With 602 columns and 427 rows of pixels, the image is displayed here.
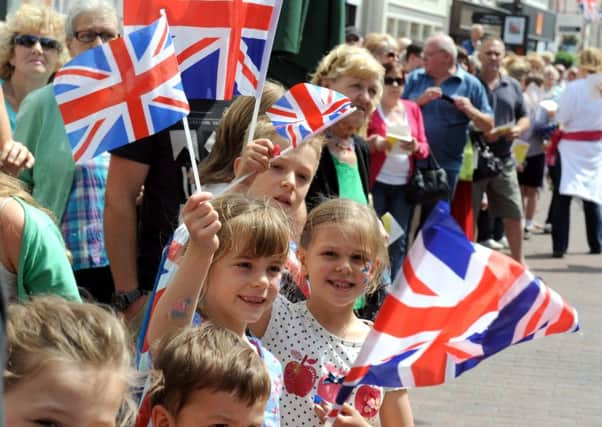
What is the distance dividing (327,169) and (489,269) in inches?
101

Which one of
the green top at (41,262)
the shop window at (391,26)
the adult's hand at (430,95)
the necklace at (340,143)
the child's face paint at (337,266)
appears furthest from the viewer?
the shop window at (391,26)

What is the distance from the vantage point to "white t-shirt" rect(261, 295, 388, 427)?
3711 mm

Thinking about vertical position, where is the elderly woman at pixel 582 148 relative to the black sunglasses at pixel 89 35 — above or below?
below

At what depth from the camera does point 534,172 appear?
48.6ft

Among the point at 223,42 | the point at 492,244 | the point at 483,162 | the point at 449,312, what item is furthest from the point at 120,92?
the point at 492,244

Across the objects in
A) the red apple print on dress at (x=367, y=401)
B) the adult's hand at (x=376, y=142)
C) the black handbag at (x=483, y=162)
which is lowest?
the black handbag at (x=483, y=162)

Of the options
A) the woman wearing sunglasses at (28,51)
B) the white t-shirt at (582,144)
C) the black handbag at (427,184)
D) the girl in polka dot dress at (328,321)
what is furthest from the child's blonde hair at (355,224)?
the white t-shirt at (582,144)

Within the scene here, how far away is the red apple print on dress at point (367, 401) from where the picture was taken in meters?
3.61

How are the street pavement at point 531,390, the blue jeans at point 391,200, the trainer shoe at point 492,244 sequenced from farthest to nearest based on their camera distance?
the trainer shoe at point 492,244 < the blue jeans at point 391,200 < the street pavement at point 531,390

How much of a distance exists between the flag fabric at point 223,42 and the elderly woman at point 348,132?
3.57 ft

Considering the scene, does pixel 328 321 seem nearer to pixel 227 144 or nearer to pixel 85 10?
pixel 227 144

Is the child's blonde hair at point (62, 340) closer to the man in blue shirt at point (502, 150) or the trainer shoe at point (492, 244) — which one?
the man in blue shirt at point (502, 150)

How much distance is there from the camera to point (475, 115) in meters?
10.3

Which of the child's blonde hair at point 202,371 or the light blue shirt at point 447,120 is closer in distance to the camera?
the child's blonde hair at point 202,371
